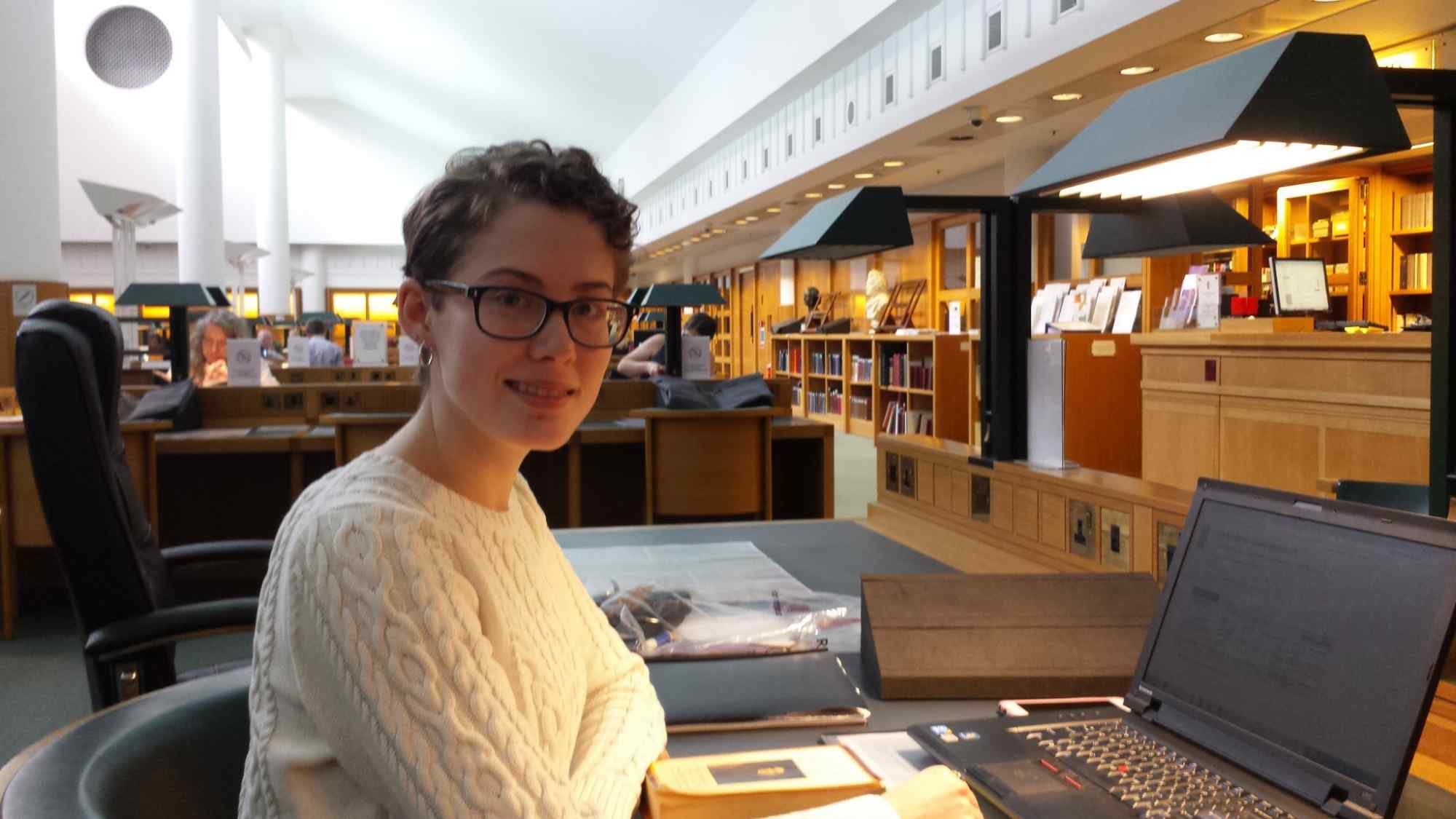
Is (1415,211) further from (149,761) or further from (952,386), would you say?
(149,761)

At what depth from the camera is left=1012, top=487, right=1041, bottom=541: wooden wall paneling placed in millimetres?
2193

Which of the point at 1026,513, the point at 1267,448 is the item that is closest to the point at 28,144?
the point at 1026,513

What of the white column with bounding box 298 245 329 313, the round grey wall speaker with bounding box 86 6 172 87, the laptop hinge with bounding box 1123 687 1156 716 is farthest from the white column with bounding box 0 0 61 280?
the white column with bounding box 298 245 329 313

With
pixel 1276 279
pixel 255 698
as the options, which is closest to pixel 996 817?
pixel 255 698

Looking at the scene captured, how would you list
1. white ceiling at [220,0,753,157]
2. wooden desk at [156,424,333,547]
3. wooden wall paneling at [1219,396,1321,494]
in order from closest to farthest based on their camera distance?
wooden wall paneling at [1219,396,1321,494]
wooden desk at [156,424,333,547]
white ceiling at [220,0,753,157]

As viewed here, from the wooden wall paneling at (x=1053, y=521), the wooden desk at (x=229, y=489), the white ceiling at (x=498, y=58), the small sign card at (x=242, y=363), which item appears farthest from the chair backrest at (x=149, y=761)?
the white ceiling at (x=498, y=58)

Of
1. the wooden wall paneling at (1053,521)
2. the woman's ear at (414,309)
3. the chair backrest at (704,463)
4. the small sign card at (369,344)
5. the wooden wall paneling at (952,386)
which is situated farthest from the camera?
the wooden wall paneling at (952,386)

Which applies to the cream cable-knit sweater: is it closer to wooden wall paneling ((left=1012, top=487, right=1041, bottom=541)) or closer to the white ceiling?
wooden wall paneling ((left=1012, top=487, right=1041, bottom=541))

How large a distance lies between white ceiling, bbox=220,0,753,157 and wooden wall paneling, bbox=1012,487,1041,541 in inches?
336

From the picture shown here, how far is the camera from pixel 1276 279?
617cm

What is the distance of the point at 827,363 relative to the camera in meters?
12.9

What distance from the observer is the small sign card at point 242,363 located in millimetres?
5566

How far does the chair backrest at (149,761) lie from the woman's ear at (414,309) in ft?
1.25

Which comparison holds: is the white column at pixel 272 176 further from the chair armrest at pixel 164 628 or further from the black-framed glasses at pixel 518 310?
the black-framed glasses at pixel 518 310
